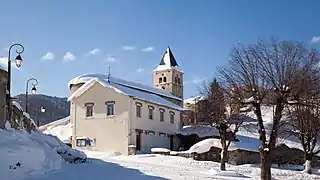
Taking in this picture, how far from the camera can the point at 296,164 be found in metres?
43.9

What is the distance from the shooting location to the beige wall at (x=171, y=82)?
78.5 meters

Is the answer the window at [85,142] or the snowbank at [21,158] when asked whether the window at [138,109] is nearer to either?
the window at [85,142]

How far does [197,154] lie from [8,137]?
80.0 ft

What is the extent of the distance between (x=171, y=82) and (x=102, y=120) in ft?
116

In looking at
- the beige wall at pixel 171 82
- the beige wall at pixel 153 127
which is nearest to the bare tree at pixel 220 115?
the beige wall at pixel 153 127

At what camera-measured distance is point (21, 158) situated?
1520 centimetres

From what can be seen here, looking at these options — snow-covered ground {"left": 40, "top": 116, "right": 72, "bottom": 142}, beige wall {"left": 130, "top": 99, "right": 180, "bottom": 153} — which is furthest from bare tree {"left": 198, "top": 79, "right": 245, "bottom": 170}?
snow-covered ground {"left": 40, "top": 116, "right": 72, "bottom": 142}

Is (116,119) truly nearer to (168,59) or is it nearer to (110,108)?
(110,108)

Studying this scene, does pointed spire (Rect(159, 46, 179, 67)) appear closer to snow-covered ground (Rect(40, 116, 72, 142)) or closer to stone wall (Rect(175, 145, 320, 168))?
snow-covered ground (Rect(40, 116, 72, 142))

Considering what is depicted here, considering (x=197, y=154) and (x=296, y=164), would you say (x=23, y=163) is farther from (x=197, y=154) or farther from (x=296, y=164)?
(x=296, y=164)

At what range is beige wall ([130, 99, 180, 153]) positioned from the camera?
43.6m

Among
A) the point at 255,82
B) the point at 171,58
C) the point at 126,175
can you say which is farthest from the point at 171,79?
the point at 126,175

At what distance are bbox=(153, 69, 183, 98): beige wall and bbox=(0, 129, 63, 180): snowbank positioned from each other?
59989 millimetres

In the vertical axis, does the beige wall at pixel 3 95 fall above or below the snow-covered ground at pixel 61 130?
above
